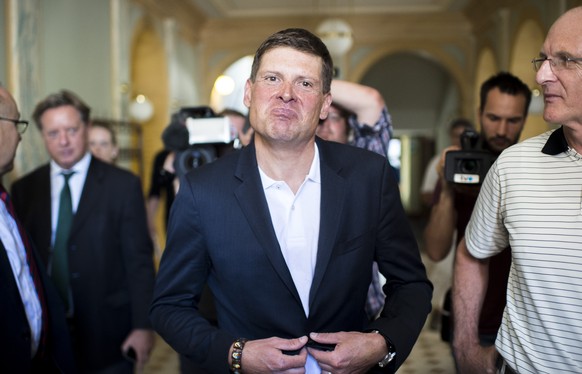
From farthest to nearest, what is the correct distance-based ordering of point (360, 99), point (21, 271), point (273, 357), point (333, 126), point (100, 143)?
point (100, 143) < point (333, 126) < point (360, 99) < point (21, 271) < point (273, 357)

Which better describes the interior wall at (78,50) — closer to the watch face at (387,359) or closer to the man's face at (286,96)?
the man's face at (286,96)

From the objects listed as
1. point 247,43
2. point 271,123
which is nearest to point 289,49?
point 271,123

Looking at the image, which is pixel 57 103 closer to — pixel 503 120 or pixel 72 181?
pixel 72 181

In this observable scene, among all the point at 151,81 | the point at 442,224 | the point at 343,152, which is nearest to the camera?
the point at 343,152

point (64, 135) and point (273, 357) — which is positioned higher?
point (64, 135)

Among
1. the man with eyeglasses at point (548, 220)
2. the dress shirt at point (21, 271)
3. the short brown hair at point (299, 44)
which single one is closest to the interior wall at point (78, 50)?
the dress shirt at point (21, 271)

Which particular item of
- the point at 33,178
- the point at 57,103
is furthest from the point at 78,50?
the point at 33,178

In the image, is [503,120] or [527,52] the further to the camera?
[527,52]

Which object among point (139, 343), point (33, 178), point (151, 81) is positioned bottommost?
point (139, 343)

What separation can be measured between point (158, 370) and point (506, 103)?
3770 millimetres

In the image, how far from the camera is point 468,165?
2.38 meters

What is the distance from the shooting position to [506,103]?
2.74 m

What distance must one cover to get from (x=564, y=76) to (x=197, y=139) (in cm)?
153

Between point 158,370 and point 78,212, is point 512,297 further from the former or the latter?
point 158,370
